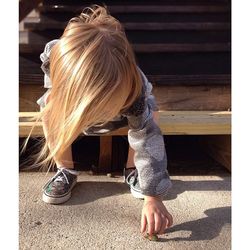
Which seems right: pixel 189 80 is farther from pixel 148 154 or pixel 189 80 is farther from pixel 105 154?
pixel 148 154

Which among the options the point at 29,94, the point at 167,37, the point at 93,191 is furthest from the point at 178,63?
the point at 93,191

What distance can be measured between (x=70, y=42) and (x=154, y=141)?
339 mm

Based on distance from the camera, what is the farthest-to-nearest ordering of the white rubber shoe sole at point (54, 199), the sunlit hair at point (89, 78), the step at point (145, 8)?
the step at point (145, 8)
the white rubber shoe sole at point (54, 199)
the sunlit hair at point (89, 78)

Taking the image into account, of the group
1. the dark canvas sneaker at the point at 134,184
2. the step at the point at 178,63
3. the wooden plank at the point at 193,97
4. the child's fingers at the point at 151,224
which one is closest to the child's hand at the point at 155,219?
the child's fingers at the point at 151,224

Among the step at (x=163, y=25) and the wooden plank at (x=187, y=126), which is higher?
the step at (x=163, y=25)

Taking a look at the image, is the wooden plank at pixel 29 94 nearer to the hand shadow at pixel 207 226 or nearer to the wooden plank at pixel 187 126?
the wooden plank at pixel 187 126

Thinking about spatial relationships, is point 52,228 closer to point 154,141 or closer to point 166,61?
point 154,141

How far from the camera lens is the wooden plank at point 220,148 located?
142 cm

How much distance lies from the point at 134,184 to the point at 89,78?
1.53 ft

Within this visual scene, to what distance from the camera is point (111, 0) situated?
7.18ft

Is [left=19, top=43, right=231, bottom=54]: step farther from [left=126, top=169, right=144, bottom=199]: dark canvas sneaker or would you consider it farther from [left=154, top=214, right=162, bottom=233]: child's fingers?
[left=154, top=214, right=162, bottom=233]: child's fingers

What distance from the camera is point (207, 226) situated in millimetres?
1069

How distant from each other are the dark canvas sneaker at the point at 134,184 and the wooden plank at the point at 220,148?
358mm
